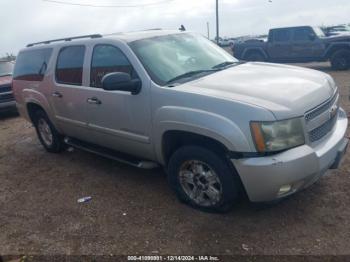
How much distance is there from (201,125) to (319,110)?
44.9 inches

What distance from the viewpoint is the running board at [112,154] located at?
4.48 meters

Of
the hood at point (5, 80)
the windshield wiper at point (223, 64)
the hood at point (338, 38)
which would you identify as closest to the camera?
the windshield wiper at point (223, 64)

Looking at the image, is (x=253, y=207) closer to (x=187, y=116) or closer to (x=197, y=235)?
(x=197, y=235)

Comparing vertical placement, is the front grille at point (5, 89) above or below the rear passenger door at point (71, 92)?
below

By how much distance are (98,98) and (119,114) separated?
433 millimetres

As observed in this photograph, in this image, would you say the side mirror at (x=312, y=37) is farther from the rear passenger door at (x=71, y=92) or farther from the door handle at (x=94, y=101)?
the door handle at (x=94, y=101)

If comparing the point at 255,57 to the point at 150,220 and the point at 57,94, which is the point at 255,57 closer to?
the point at 57,94

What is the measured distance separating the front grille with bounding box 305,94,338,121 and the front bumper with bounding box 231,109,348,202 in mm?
275

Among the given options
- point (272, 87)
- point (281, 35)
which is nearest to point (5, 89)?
point (272, 87)

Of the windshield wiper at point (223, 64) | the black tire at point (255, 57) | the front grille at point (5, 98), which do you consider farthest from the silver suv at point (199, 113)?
the black tire at point (255, 57)

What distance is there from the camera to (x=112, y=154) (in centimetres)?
503

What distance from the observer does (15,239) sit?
12.9 feet

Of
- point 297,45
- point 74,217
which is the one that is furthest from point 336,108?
point 297,45

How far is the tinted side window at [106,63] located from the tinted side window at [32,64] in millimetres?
1383
